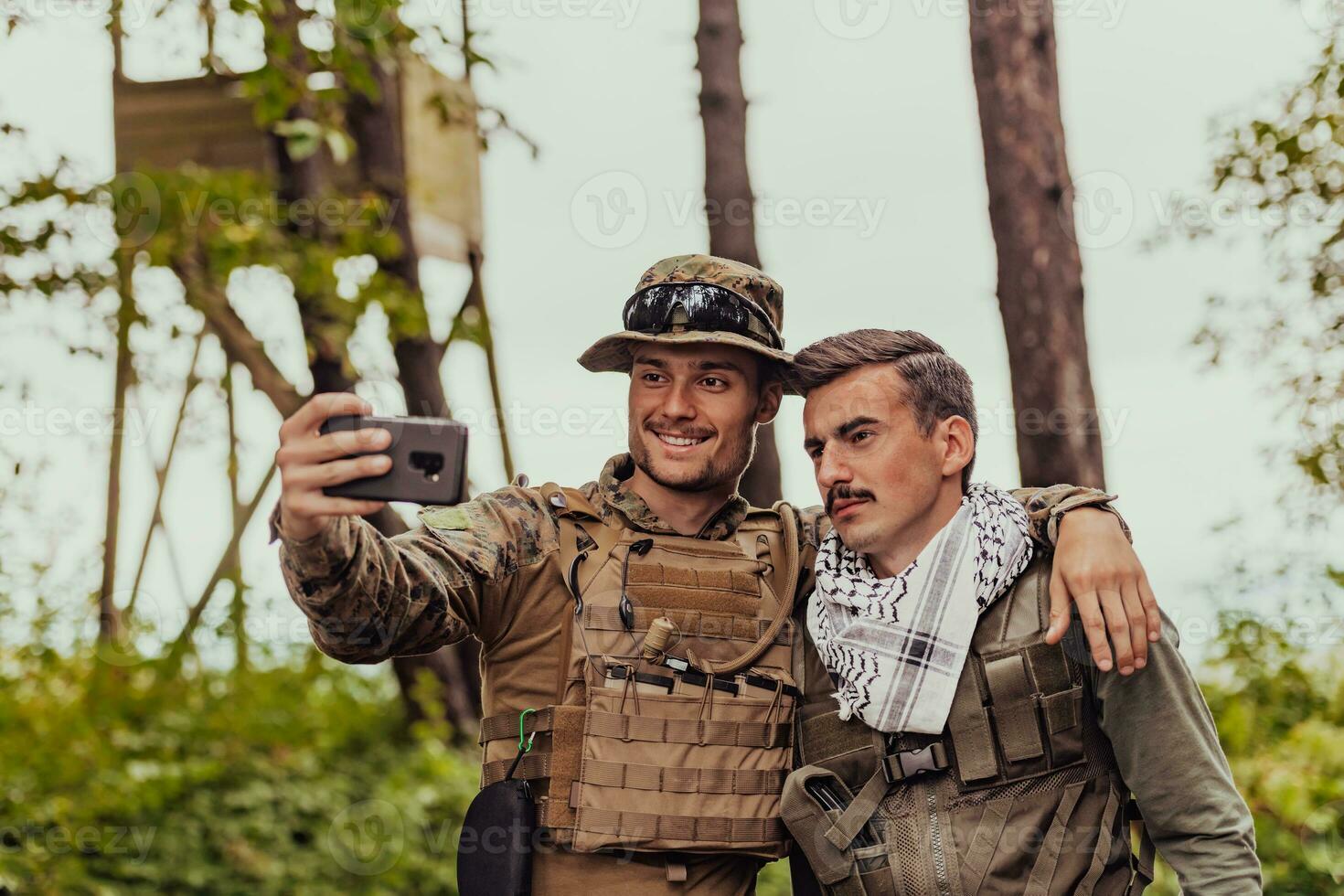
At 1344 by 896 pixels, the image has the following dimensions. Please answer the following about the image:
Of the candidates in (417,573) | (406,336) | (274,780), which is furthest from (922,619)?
(274,780)

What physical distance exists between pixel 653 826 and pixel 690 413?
897mm

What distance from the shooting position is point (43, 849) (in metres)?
5.94

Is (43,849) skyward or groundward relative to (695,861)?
groundward

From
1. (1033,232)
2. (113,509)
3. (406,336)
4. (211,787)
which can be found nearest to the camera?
(1033,232)

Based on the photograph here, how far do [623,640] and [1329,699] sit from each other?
5.11 m

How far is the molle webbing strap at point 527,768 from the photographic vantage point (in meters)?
2.64

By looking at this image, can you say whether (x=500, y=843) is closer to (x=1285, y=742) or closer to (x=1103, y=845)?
(x=1103, y=845)

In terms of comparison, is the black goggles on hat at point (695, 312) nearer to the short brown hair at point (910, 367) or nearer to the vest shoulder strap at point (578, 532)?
the short brown hair at point (910, 367)

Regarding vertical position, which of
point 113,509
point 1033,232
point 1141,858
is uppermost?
point 1033,232

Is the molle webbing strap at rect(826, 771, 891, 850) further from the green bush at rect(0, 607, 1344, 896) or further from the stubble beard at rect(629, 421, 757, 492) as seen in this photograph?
the green bush at rect(0, 607, 1344, 896)

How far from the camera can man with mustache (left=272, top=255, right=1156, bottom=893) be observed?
255 cm

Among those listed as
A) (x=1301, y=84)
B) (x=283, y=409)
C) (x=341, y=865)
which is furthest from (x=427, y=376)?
(x=1301, y=84)

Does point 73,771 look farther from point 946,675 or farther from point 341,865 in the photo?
point 946,675

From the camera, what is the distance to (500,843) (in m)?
2.59
